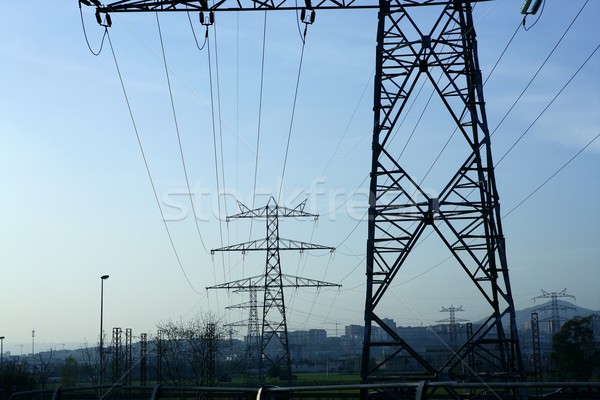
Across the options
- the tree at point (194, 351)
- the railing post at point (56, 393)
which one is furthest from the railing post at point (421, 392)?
Answer: the tree at point (194, 351)

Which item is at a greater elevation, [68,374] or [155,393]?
[155,393]

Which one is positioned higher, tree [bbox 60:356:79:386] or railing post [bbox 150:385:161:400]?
railing post [bbox 150:385:161:400]

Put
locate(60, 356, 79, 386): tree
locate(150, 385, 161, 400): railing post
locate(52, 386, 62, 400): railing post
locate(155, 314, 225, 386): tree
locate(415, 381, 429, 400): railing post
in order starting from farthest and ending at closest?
locate(60, 356, 79, 386): tree < locate(155, 314, 225, 386): tree < locate(52, 386, 62, 400): railing post < locate(150, 385, 161, 400): railing post < locate(415, 381, 429, 400): railing post

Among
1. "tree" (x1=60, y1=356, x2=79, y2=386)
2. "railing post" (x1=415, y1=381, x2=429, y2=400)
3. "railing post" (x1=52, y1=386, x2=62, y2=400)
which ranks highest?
"railing post" (x1=415, y1=381, x2=429, y2=400)

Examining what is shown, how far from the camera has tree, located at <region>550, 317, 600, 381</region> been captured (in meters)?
65.3

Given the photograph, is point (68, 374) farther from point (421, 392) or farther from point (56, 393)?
point (421, 392)

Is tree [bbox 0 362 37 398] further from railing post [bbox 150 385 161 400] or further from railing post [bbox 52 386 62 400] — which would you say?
railing post [bbox 150 385 161 400]

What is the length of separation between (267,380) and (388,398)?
49591 mm

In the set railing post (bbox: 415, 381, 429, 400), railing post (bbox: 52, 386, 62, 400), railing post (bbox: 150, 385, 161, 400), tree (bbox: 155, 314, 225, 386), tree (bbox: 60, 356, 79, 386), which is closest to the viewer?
railing post (bbox: 415, 381, 429, 400)

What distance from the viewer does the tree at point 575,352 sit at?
65312 millimetres

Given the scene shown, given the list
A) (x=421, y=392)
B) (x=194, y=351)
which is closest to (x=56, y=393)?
(x=421, y=392)

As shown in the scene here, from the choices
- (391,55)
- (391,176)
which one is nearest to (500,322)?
(391,176)

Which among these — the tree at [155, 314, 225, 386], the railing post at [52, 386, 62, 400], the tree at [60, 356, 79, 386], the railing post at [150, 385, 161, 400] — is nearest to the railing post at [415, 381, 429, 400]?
the railing post at [150, 385, 161, 400]

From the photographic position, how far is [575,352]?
222ft
